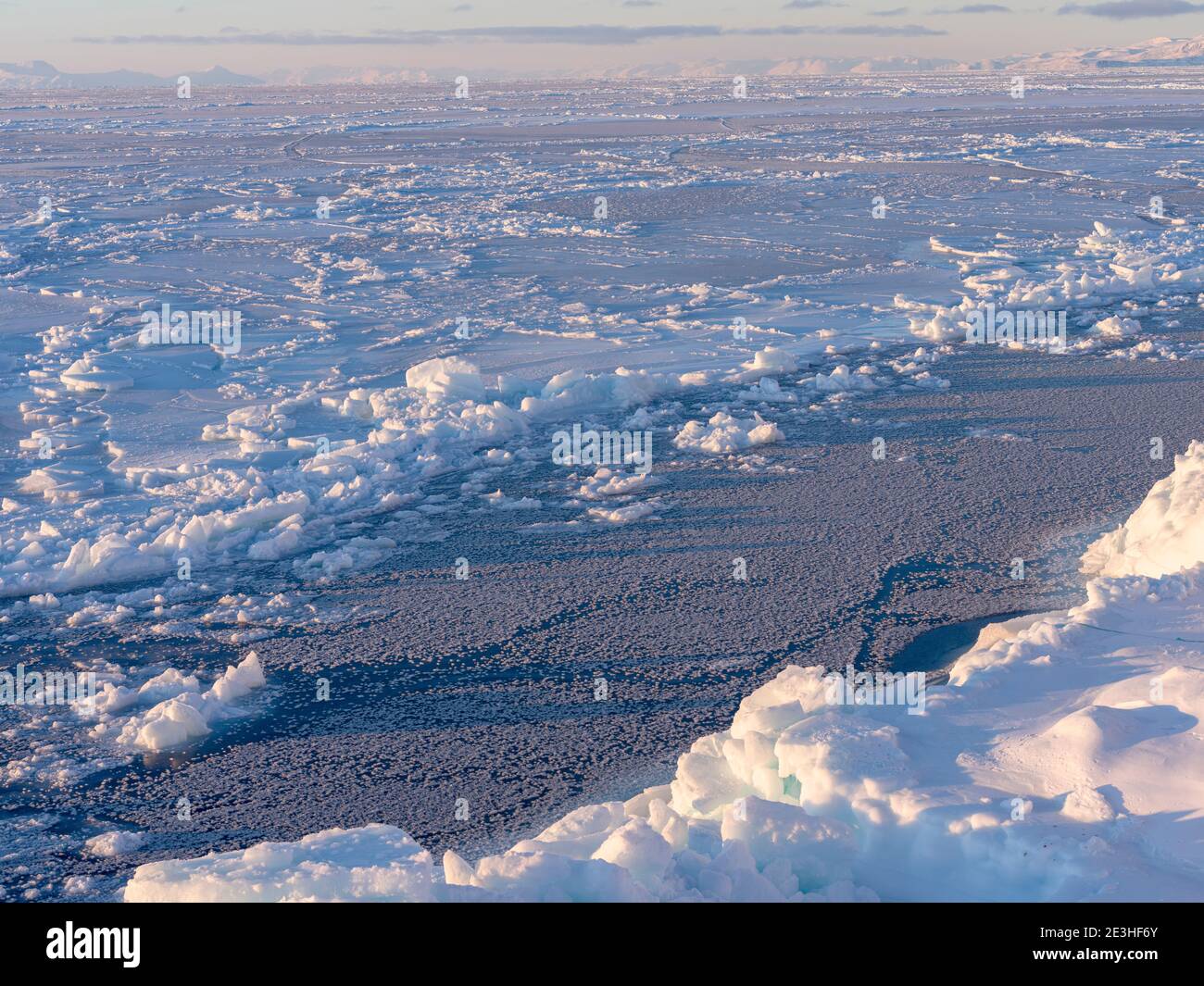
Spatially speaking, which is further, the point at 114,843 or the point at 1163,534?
the point at 1163,534

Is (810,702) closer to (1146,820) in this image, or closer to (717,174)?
(1146,820)

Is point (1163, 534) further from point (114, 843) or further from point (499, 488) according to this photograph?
point (114, 843)

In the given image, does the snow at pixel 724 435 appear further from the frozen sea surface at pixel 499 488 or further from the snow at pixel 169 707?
the snow at pixel 169 707

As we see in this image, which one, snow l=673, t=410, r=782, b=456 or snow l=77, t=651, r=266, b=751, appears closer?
snow l=77, t=651, r=266, b=751

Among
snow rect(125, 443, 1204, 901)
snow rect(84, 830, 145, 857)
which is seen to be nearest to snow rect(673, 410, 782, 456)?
snow rect(125, 443, 1204, 901)

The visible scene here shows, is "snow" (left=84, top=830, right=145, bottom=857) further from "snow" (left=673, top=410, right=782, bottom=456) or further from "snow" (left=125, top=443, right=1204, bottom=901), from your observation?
"snow" (left=673, top=410, right=782, bottom=456)

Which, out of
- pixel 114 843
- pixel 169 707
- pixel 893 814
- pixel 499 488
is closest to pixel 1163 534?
pixel 893 814
